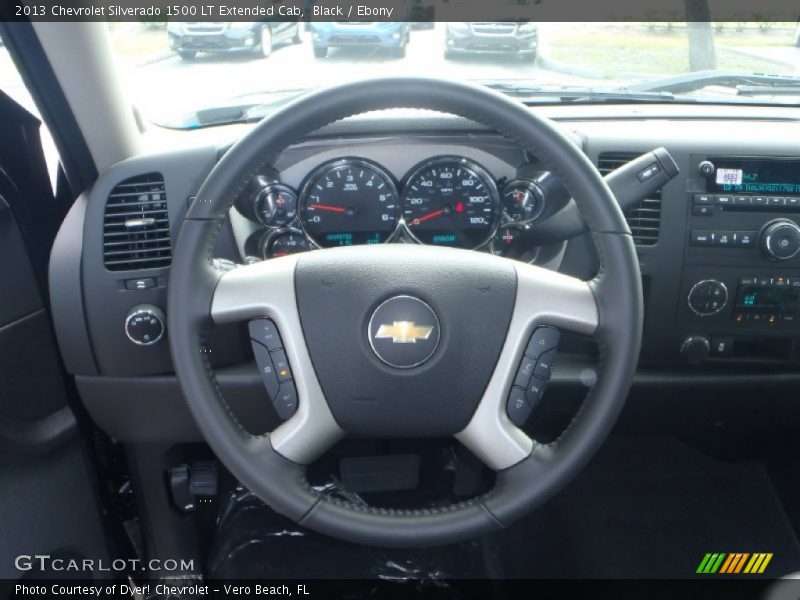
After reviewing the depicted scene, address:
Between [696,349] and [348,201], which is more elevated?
[348,201]

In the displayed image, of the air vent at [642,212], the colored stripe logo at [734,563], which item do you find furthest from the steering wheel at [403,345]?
the colored stripe logo at [734,563]

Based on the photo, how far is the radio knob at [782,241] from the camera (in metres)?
1.77

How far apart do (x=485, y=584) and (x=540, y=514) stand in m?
0.36

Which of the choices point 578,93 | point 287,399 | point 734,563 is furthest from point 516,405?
point 734,563

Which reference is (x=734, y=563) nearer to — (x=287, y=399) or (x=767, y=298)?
(x=767, y=298)

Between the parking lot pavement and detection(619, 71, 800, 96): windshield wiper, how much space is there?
0.63 ft

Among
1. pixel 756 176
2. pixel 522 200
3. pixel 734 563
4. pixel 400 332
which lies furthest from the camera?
pixel 734 563

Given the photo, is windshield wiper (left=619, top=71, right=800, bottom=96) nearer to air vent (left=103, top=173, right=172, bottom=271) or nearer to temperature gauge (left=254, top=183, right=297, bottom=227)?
temperature gauge (left=254, top=183, right=297, bottom=227)

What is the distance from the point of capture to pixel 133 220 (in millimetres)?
1700

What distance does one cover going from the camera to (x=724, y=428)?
2289 mm

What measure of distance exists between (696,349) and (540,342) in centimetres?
68

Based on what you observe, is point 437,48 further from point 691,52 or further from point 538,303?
point 538,303

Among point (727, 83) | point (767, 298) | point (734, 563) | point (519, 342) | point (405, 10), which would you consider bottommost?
point (734, 563)

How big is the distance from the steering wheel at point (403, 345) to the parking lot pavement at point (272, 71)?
62 centimetres
